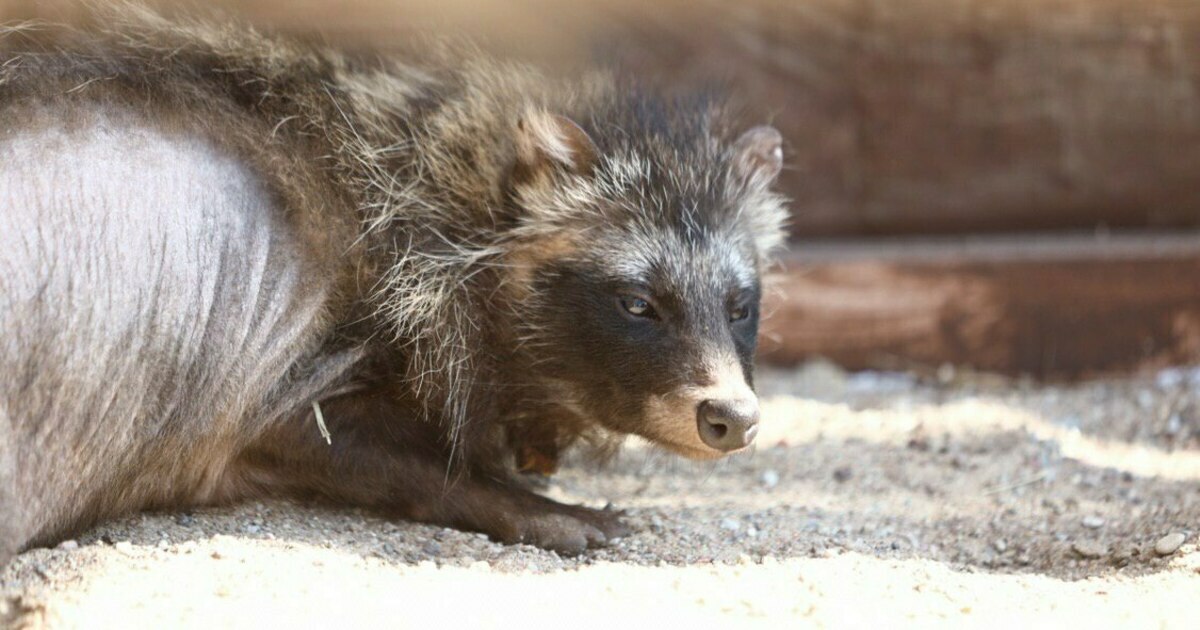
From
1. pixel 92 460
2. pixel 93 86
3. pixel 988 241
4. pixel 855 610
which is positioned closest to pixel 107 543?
pixel 92 460

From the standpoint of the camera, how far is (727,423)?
3.91m

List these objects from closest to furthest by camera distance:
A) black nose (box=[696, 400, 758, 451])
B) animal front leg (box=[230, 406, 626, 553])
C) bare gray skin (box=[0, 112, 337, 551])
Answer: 1. bare gray skin (box=[0, 112, 337, 551])
2. black nose (box=[696, 400, 758, 451])
3. animal front leg (box=[230, 406, 626, 553])

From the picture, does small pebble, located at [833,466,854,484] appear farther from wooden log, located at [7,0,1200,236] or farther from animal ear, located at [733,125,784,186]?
wooden log, located at [7,0,1200,236]

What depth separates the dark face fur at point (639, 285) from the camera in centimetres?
408

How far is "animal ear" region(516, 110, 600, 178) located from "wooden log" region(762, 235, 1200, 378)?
198 cm

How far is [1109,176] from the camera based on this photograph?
21.0 ft

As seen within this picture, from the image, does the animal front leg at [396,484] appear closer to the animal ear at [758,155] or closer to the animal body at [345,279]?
the animal body at [345,279]

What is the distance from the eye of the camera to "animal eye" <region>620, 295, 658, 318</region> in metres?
4.19

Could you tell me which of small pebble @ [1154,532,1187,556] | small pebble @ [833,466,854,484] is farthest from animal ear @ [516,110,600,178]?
small pebble @ [1154,532,1187,556]

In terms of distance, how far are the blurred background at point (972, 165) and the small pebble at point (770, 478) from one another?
1.24 metres

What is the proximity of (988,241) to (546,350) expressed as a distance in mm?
3122

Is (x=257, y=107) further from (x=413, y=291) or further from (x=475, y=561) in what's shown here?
(x=475, y=561)

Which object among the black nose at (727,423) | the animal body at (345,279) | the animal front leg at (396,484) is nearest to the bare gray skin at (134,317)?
the animal body at (345,279)

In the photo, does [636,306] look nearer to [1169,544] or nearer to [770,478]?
[770,478]
